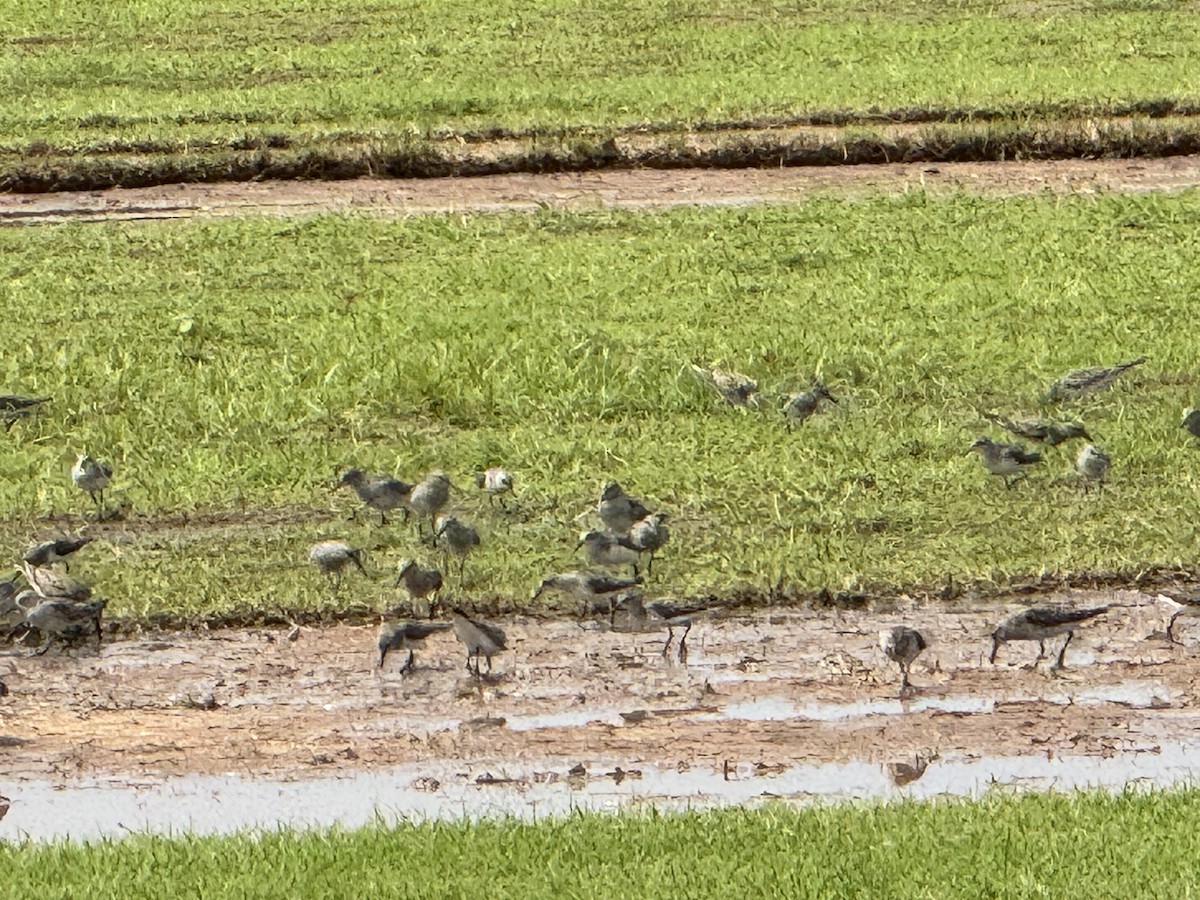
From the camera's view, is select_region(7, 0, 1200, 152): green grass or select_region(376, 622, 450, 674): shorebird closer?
select_region(376, 622, 450, 674): shorebird

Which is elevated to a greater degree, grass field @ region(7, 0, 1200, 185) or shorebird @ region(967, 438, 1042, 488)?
shorebird @ region(967, 438, 1042, 488)

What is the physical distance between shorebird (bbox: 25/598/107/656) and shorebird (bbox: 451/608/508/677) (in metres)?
1.40

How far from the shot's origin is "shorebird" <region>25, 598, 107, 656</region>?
28.3ft

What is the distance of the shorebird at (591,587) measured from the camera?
8.83m

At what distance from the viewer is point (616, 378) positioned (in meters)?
12.0

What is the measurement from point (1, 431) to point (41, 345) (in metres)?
1.61

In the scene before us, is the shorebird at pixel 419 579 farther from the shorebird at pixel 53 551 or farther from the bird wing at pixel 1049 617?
the bird wing at pixel 1049 617

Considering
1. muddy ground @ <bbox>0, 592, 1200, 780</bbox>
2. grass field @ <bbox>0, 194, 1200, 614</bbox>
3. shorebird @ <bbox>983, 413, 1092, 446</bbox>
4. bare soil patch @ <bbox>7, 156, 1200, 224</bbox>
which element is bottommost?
bare soil patch @ <bbox>7, 156, 1200, 224</bbox>

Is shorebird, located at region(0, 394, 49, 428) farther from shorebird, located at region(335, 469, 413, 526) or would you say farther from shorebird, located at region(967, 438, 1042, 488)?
shorebird, located at region(967, 438, 1042, 488)

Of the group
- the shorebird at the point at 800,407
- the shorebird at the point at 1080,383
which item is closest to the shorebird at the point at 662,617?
the shorebird at the point at 800,407

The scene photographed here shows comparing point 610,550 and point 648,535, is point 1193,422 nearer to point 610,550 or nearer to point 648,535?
point 648,535

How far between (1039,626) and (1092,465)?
1910mm

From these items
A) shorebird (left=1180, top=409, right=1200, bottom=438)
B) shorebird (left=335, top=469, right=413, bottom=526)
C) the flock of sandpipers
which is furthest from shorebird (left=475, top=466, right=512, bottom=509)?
shorebird (left=1180, top=409, right=1200, bottom=438)

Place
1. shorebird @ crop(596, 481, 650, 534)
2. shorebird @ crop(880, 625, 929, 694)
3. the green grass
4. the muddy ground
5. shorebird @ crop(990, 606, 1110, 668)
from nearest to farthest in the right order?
the muddy ground, shorebird @ crop(880, 625, 929, 694), shorebird @ crop(990, 606, 1110, 668), shorebird @ crop(596, 481, 650, 534), the green grass
